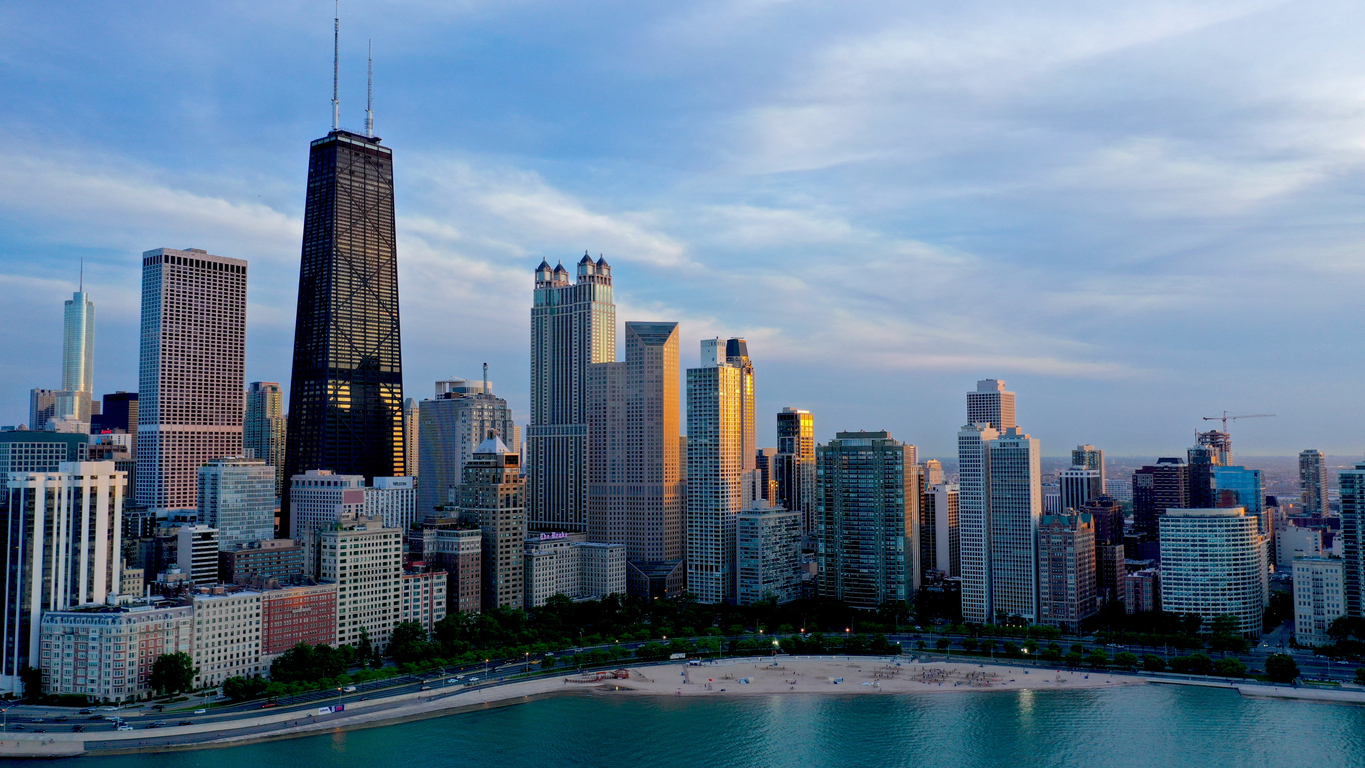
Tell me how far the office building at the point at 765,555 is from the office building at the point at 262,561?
6618cm

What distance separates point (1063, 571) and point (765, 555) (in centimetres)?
4474

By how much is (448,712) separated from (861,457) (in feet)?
274

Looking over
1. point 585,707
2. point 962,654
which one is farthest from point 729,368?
point 585,707

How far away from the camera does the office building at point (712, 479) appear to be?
574 feet

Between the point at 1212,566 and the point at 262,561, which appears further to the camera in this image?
the point at 262,561

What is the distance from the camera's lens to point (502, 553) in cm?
15488

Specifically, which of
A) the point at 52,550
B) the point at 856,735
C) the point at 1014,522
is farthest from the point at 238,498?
the point at 1014,522

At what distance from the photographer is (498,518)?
155 metres

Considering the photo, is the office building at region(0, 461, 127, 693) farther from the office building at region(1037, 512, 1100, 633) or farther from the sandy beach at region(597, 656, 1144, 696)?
the office building at region(1037, 512, 1100, 633)

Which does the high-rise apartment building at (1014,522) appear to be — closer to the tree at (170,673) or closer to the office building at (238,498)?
the tree at (170,673)

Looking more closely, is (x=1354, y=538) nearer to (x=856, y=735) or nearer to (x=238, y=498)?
(x=856, y=735)

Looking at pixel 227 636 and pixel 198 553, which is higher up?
pixel 198 553

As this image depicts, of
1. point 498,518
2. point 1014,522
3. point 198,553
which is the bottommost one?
point 198,553

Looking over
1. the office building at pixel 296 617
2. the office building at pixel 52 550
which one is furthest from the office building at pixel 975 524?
the office building at pixel 52 550
